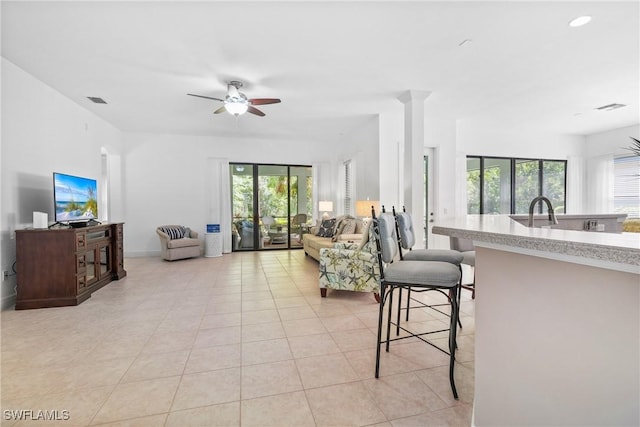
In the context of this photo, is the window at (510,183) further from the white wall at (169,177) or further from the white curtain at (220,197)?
the white curtain at (220,197)

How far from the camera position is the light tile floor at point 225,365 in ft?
5.43

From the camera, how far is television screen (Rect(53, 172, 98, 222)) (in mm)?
3756

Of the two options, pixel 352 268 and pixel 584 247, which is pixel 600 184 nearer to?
pixel 352 268

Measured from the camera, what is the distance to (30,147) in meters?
3.67

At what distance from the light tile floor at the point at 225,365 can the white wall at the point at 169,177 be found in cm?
330

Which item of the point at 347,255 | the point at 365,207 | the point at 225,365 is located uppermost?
the point at 365,207

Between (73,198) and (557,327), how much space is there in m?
5.29

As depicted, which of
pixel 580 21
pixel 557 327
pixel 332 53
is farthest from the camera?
pixel 332 53

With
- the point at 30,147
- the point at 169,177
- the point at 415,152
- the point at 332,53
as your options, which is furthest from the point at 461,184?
the point at 30,147

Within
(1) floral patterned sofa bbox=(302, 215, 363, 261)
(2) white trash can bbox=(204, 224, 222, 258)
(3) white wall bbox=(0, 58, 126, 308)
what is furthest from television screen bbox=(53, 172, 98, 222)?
(1) floral patterned sofa bbox=(302, 215, 363, 261)

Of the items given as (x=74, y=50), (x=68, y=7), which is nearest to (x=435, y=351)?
(x=68, y=7)

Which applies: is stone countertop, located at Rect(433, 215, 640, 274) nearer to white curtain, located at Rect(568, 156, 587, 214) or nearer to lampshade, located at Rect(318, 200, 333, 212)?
lampshade, located at Rect(318, 200, 333, 212)

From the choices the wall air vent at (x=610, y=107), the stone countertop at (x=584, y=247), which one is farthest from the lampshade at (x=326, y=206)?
the stone countertop at (x=584, y=247)

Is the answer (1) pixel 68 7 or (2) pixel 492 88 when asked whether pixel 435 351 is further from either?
(1) pixel 68 7
